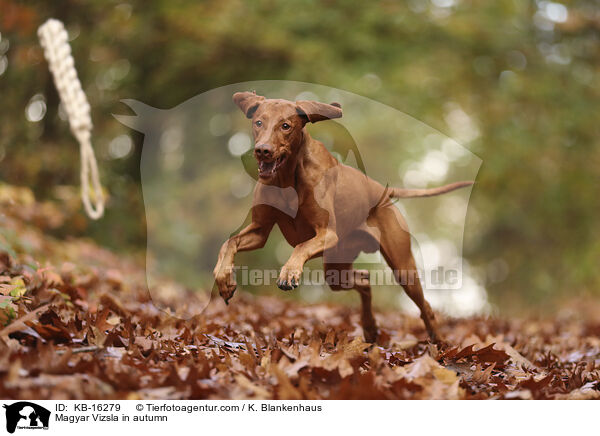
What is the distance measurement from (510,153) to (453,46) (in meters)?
2.58

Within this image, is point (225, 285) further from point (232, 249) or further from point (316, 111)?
point (316, 111)

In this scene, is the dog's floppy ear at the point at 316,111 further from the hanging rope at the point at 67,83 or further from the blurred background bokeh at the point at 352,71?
the blurred background bokeh at the point at 352,71

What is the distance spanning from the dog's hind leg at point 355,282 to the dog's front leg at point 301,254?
58 centimetres

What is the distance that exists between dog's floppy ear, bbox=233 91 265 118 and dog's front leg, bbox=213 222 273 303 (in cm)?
66

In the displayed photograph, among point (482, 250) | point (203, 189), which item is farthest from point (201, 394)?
point (482, 250)

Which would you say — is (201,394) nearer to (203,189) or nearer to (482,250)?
(203,189)

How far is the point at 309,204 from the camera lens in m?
3.22

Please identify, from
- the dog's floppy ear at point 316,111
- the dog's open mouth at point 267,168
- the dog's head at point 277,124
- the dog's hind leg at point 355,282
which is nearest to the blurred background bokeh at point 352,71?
the dog's hind leg at point 355,282

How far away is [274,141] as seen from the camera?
9.55ft

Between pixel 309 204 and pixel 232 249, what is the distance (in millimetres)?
503

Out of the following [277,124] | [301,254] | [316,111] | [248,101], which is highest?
[248,101]

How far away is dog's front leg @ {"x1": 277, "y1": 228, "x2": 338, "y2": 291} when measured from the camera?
9.45ft
